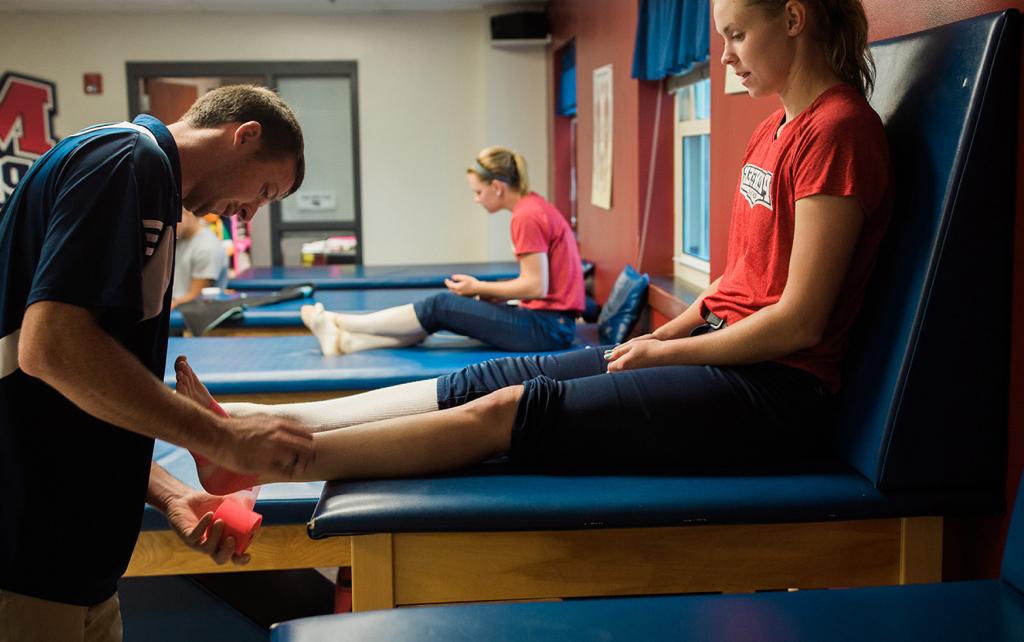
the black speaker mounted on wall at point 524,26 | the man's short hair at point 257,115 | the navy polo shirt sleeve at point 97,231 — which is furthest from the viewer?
the black speaker mounted on wall at point 524,26

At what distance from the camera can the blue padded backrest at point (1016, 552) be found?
141 cm

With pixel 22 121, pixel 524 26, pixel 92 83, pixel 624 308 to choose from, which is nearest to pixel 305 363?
pixel 624 308

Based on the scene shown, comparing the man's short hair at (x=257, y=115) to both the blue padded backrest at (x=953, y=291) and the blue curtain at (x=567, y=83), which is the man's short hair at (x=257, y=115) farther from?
the blue curtain at (x=567, y=83)

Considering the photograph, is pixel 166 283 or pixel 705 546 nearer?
pixel 166 283

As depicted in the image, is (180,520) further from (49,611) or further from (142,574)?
(142,574)

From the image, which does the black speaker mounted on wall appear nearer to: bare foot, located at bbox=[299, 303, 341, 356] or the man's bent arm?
bare foot, located at bbox=[299, 303, 341, 356]

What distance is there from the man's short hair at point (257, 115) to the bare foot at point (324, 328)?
2.19 meters

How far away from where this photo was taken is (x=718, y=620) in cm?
129

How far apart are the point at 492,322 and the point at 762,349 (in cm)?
217

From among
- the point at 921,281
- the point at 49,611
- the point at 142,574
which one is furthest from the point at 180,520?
the point at 921,281

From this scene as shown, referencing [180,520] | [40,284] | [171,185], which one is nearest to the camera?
[40,284]

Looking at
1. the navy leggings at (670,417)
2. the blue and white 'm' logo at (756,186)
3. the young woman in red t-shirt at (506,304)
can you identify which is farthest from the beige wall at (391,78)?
the navy leggings at (670,417)

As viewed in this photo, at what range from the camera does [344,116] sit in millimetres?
8742

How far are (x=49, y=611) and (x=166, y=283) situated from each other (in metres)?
0.46
